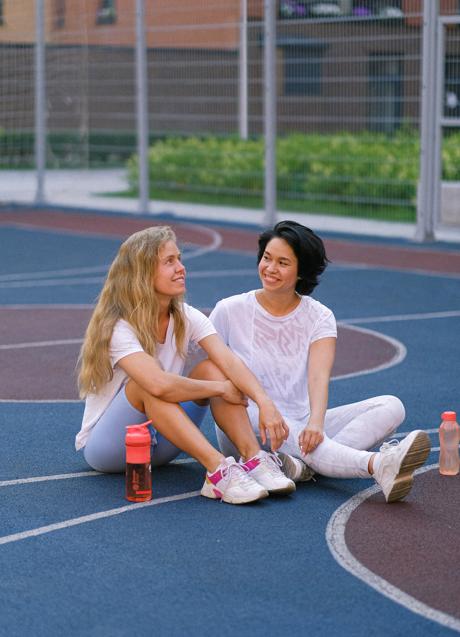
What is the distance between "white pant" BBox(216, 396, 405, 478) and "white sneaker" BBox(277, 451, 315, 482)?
33mm

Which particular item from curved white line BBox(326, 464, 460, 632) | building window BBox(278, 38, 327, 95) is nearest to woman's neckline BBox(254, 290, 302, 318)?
curved white line BBox(326, 464, 460, 632)

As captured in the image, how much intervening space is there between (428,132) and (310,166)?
9.99 ft

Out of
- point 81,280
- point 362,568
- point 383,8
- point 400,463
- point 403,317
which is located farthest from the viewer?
point 383,8

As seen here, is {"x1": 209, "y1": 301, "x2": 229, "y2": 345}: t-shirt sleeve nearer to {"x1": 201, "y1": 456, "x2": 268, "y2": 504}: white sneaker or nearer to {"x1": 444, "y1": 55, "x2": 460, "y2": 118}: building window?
{"x1": 201, "y1": 456, "x2": 268, "y2": 504}: white sneaker

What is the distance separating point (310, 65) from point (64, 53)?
17.9 ft

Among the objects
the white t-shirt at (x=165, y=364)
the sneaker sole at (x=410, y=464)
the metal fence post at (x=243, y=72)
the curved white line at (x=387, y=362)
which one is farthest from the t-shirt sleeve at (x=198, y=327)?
the metal fence post at (x=243, y=72)

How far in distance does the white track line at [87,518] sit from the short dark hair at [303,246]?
3.36 feet

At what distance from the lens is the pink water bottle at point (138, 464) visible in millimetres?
5004

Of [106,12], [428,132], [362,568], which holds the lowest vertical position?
[362,568]

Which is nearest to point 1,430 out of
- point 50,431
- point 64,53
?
point 50,431

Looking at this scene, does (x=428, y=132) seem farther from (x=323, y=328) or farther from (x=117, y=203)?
(x=323, y=328)

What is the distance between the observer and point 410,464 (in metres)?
4.89

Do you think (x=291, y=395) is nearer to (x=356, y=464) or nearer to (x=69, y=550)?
(x=356, y=464)

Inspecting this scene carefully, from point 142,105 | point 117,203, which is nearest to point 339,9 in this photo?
point 142,105
